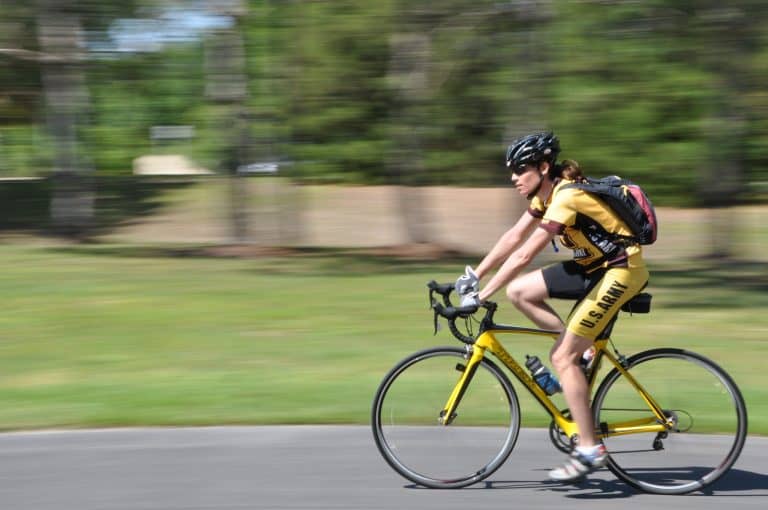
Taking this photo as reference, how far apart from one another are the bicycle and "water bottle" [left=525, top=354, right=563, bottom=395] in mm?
34

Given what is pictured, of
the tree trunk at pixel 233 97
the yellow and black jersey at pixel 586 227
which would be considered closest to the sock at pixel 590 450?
the yellow and black jersey at pixel 586 227

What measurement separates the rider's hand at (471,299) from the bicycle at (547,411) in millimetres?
186

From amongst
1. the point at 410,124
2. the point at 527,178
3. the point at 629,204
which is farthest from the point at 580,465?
the point at 410,124

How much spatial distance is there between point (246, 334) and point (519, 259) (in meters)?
5.30

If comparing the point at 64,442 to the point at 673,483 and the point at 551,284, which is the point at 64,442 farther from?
the point at 673,483

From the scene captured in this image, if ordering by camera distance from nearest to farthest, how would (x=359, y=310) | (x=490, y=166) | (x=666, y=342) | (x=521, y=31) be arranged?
(x=666, y=342) < (x=359, y=310) < (x=521, y=31) < (x=490, y=166)

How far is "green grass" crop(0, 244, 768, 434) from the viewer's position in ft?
23.5

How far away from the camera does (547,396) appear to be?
550 cm

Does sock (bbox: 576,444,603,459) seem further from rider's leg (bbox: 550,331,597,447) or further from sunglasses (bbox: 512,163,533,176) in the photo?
sunglasses (bbox: 512,163,533,176)

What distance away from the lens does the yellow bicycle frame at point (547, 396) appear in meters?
5.39

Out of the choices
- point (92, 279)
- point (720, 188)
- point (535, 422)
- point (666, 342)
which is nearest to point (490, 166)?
point (720, 188)

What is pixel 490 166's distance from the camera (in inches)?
850

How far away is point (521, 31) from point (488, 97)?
1.79m

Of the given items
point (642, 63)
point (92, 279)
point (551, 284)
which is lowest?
point (92, 279)
